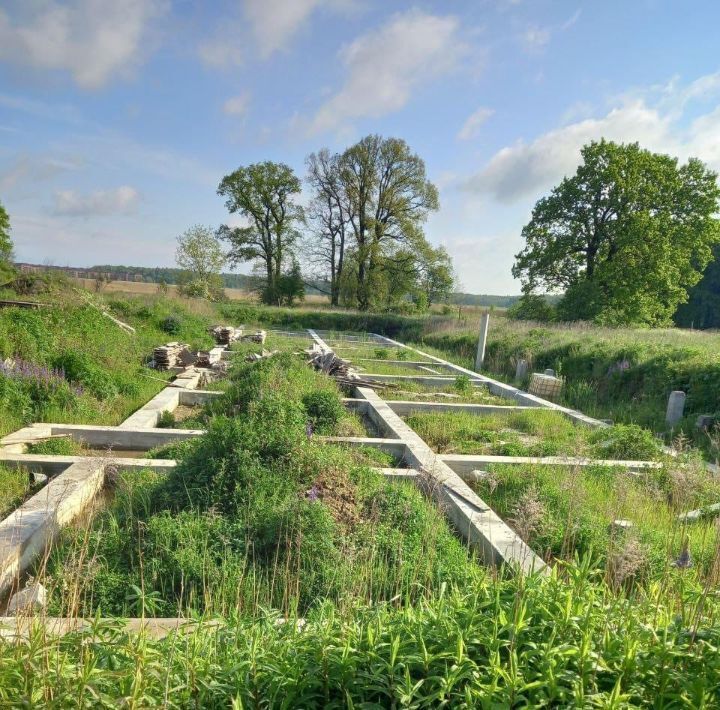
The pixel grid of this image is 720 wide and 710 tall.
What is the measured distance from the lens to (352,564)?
2836 millimetres

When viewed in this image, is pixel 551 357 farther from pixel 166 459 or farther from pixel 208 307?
pixel 208 307

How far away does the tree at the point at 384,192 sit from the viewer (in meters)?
38.9

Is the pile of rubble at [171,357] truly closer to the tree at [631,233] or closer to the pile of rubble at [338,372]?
the pile of rubble at [338,372]

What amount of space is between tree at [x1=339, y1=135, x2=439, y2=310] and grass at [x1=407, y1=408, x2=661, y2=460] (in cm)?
3050

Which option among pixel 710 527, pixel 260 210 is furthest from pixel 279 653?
pixel 260 210

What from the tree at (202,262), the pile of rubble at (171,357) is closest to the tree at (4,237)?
the tree at (202,262)

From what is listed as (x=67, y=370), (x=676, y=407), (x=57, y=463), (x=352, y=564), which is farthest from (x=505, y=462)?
(x=67, y=370)

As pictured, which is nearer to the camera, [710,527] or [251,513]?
[251,513]

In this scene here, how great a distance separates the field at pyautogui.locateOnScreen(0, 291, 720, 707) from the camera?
1816 mm

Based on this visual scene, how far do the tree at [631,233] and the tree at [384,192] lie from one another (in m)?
13.5

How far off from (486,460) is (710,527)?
211 centimetres

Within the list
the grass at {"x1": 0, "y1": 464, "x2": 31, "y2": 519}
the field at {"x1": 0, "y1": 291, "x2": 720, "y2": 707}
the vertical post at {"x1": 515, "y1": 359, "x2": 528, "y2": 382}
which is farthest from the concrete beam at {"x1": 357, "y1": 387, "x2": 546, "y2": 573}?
the vertical post at {"x1": 515, "y1": 359, "x2": 528, "y2": 382}

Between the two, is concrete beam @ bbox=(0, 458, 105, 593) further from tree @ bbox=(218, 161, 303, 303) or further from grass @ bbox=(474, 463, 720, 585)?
tree @ bbox=(218, 161, 303, 303)

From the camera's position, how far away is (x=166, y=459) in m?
5.36
